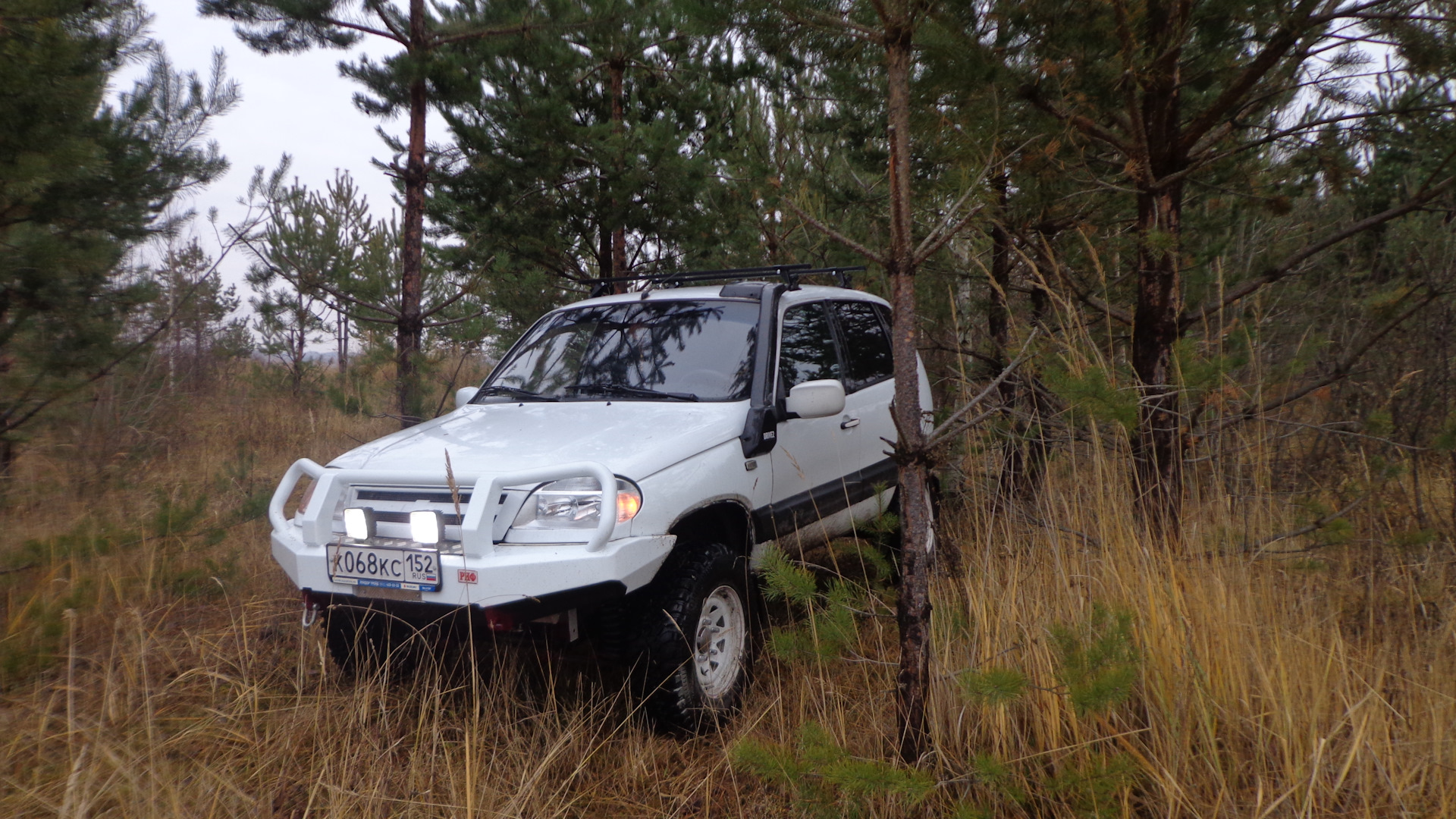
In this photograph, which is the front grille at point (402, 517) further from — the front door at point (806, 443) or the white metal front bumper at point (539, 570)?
the front door at point (806, 443)

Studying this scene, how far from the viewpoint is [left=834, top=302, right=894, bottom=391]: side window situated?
4.47 metres

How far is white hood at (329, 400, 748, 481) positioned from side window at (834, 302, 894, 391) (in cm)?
111

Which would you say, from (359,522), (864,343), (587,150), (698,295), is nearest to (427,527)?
(359,522)

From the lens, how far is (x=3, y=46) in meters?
3.08

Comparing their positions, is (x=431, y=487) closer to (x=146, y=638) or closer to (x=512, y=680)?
(x=512, y=680)

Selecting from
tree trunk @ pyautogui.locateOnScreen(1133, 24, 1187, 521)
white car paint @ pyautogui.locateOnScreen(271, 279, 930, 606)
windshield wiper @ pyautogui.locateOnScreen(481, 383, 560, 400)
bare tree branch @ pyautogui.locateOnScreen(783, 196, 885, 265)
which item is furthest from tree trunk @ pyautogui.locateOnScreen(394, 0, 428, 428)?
tree trunk @ pyautogui.locateOnScreen(1133, 24, 1187, 521)

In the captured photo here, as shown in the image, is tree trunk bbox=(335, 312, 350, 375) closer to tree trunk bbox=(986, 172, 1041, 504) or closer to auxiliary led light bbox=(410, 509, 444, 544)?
tree trunk bbox=(986, 172, 1041, 504)

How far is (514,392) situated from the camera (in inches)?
158

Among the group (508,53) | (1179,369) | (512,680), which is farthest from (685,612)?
(508,53)

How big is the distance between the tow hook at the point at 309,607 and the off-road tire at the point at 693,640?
1.15 m

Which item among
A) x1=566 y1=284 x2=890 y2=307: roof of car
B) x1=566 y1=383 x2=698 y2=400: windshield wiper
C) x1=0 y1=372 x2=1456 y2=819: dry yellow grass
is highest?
x1=566 y1=284 x2=890 y2=307: roof of car

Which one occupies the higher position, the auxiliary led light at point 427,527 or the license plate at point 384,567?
the auxiliary led light at point 427,527

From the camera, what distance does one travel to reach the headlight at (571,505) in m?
2.81

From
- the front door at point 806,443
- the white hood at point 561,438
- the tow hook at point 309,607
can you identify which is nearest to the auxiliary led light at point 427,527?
the white hood at point 561,438
